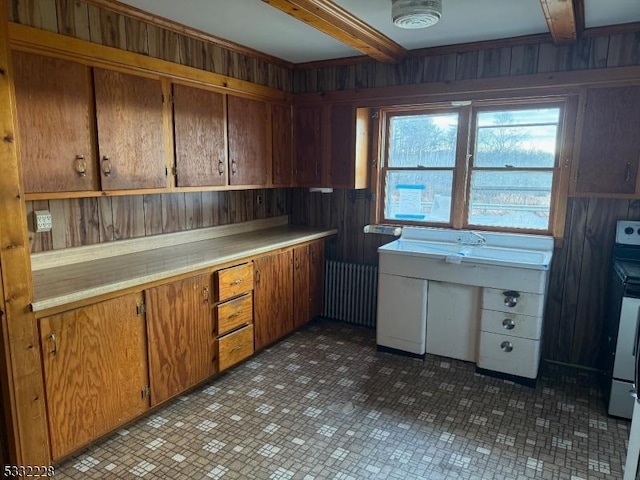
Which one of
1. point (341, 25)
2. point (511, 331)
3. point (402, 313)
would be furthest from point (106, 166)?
point (511, 331)

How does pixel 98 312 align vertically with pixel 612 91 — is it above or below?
below

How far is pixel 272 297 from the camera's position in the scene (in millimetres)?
3559

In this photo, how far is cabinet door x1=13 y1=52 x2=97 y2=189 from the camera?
2.20 metres

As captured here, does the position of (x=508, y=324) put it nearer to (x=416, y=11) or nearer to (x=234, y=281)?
(x=234, y=281)

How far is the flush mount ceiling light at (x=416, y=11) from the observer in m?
2.33

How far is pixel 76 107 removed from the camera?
242 centimetres

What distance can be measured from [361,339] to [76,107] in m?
2.79

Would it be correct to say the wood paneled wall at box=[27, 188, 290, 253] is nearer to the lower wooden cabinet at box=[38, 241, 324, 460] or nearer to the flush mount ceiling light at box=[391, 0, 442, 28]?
the lower wooden cabinet at box=[38, 241, 324, 460]

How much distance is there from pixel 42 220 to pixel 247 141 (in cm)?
167

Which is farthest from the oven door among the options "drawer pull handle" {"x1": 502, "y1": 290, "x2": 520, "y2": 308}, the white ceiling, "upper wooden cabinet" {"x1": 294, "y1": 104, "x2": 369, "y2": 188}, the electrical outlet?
the electrical outlet

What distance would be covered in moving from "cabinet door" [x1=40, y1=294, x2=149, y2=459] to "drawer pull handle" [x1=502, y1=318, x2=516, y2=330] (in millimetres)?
2396

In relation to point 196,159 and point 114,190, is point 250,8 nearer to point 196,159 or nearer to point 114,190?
point 196,159

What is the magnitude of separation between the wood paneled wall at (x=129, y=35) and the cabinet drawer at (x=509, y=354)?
2.84 meters

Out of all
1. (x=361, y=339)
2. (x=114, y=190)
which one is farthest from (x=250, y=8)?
(x=361, y=339)
